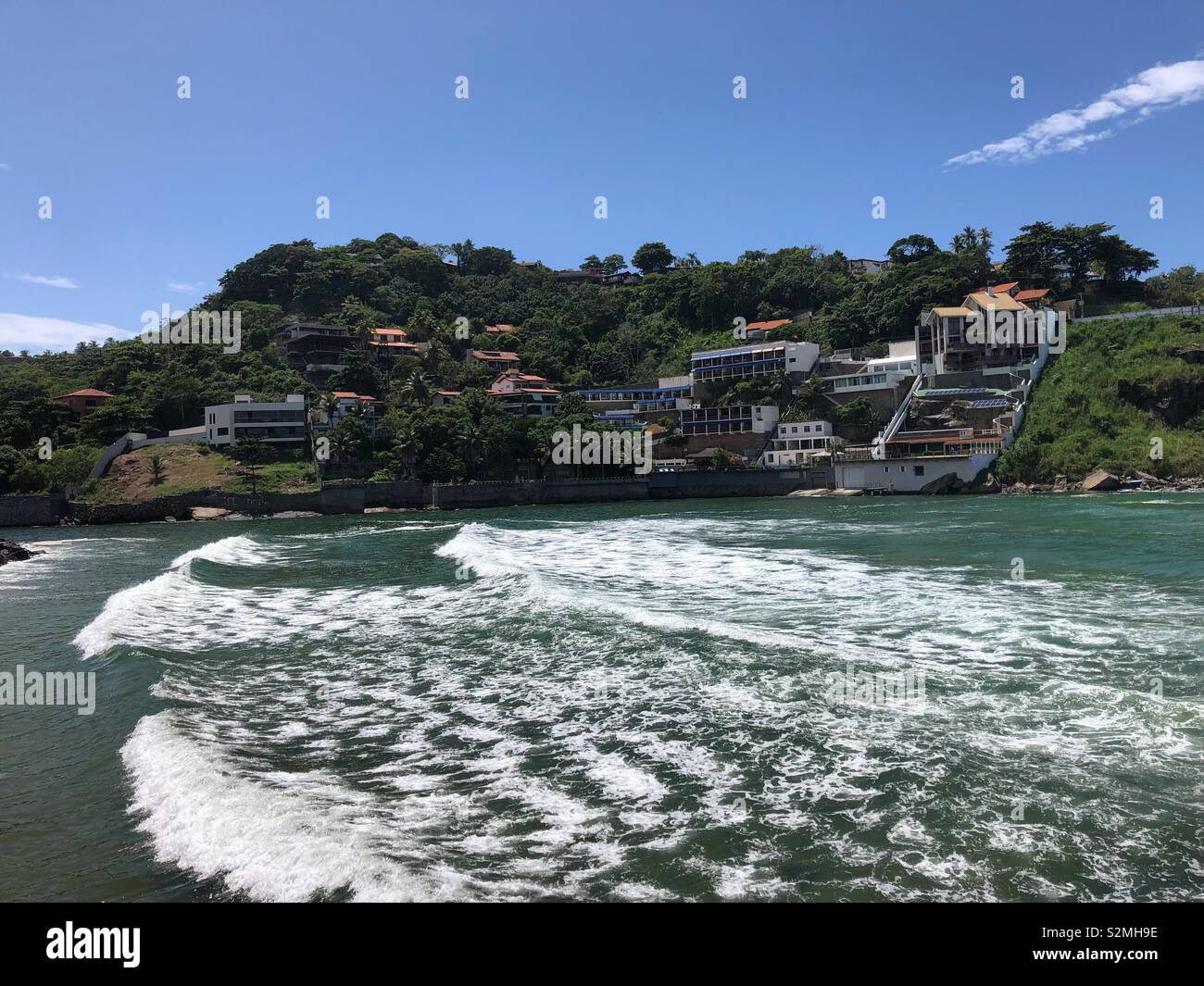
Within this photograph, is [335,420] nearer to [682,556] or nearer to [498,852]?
[682,556]

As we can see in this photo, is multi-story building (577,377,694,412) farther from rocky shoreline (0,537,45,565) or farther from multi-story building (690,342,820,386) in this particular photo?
rocky shoreline (0,537,45,565)

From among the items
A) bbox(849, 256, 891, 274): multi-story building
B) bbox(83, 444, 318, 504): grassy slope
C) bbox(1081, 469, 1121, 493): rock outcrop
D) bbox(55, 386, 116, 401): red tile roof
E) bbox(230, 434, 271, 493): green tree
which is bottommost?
bbox(1081, 469, 1121, 493): rock outcrop

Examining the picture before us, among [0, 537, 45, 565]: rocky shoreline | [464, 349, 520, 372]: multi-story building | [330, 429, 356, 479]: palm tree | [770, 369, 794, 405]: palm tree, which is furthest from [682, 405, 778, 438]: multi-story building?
[0, 537, 45, 565]: rocky shoreline

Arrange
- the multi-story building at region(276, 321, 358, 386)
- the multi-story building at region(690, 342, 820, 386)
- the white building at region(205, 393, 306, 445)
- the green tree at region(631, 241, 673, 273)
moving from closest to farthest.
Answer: the white building at region(205, 393, 306, 445), the multi-story building at region(690, 342, 820, 386), the multi-story building at region(276, 321, 358, 386), the green tree at region(631, 241, 673, 273)

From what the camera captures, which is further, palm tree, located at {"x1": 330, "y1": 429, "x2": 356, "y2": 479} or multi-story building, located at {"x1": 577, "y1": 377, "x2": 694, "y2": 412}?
multi-story building, located at {"x1": 577, "y1": 377, "x2": 694, "y2": 412}

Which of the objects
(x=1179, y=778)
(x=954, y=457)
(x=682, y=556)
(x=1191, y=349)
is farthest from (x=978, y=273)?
(x=1179, y=778)

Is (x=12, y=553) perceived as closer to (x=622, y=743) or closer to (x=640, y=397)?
(x=622, y=743)

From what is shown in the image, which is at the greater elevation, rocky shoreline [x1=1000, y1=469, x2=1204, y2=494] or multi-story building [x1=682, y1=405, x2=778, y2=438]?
multi-story building [x1=682, y1=405, x2=778, y2=438]
